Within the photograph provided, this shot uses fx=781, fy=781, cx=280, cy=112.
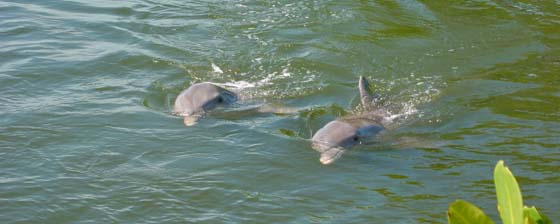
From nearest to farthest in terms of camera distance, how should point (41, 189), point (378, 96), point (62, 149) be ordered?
point (41, 189)
point (62, 149)
point (378, 96)

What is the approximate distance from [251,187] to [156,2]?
668 centimetres

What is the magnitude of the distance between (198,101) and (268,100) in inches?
36.5

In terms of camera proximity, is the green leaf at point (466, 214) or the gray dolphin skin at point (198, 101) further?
the gray dolphin skin at point (198, 101)

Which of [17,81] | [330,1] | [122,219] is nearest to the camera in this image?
[122,219]

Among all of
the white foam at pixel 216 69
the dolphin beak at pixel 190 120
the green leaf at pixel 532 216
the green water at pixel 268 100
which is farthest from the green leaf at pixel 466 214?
the white foam at pixel 216 69

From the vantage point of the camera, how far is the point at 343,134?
712 cm

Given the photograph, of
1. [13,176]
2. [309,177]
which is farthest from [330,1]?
[13,176]

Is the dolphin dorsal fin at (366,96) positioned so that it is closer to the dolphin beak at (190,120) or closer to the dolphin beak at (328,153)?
the dolphin beak at (328,153)

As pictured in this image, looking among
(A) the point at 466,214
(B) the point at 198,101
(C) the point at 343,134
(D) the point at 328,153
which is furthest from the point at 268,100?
(A) the point at 466,214

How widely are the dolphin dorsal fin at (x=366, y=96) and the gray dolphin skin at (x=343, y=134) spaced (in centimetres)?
27

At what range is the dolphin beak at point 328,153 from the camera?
693 cm

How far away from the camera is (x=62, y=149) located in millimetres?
7266

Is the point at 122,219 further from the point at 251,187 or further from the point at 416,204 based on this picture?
the point at 416,204

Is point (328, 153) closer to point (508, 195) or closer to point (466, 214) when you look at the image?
point (466, 214)
